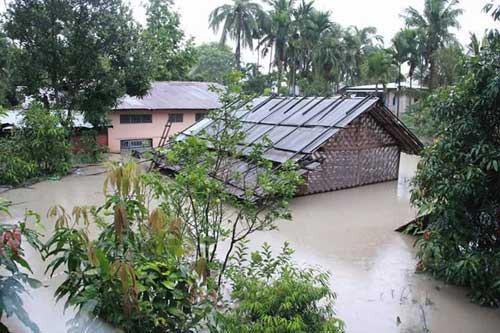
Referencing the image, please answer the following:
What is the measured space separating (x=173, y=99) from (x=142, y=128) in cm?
190

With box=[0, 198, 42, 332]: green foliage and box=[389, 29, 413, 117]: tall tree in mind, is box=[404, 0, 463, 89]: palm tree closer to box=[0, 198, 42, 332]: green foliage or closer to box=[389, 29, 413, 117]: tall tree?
box=[389, 29, 413, 117]: tall tree

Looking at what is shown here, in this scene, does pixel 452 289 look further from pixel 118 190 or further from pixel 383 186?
pixel 383 186

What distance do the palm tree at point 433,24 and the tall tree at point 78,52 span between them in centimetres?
1582

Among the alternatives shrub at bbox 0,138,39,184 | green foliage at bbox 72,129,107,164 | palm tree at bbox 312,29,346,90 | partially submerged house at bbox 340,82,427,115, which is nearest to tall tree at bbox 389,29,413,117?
partially submerged house at bbox 340,82,427,115

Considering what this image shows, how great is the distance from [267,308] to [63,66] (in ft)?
39.1

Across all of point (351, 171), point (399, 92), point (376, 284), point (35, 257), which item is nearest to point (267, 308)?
point (376, 284)

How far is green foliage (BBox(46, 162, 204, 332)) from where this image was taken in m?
Result: 2.11

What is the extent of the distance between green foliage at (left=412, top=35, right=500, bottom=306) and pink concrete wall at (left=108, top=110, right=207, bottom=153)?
12.6 meters

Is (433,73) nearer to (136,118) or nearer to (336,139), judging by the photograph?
(336,139)

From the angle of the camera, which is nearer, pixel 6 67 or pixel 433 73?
pixel 6 67

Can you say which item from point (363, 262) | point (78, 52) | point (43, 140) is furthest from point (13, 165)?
point (363, 262)

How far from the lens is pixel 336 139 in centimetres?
967

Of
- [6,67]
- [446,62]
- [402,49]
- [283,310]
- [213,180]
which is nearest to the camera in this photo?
[283,310]

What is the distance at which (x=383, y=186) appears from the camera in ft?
35.0
